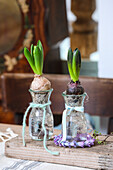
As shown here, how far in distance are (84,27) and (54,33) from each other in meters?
0.41

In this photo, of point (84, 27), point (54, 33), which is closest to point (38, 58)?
point (54, 33)

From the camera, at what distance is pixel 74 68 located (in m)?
0.89

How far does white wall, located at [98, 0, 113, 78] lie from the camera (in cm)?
233

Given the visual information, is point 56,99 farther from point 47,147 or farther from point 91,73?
point 91,73

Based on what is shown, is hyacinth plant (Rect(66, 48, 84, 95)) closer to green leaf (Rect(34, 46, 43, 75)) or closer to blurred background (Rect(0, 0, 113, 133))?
green leaf (Rect(34, 46, 43, 75))

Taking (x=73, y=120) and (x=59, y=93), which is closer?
(x=73, y=120)

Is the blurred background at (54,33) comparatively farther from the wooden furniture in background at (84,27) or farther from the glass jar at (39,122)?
the glass jar at (39,122)

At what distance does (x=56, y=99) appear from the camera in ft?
6.26

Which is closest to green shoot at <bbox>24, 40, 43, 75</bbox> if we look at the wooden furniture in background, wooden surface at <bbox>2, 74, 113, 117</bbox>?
wooden surface at <bbox>2, 74, 113, 117</bbox>

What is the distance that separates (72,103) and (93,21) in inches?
91.2

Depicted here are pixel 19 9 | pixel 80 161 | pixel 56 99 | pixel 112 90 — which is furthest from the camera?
→ pixel 19 9

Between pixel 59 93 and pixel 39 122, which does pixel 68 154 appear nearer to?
pixel 39 122

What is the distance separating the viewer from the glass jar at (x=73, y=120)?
35.8 inches

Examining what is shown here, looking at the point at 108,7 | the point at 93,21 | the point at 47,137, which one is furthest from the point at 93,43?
the point at 47,137
